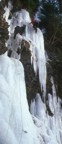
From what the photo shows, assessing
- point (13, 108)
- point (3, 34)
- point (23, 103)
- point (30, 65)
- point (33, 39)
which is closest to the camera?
point (13, 108)

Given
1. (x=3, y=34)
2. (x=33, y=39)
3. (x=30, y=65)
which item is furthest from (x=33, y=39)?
(x=3, y=34)

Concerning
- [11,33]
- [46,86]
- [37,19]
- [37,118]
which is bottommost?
[37,118]

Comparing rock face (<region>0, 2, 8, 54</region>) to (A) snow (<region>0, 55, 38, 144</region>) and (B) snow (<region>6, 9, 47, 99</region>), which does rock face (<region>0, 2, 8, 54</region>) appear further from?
(B) snow (<region>6, 9, 47, 99</region>)

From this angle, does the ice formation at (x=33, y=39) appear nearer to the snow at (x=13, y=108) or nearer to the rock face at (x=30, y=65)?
the rock face at (x=30, y=65)

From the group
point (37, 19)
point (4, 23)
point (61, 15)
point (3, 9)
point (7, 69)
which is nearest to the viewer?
point (7, 69)

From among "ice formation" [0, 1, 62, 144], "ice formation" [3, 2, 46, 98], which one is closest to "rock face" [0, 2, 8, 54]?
"ice formation" [0, 1, 62, 144]

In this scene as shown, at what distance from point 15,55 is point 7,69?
73.2 inches

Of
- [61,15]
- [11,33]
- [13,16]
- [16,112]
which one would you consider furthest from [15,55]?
[61,15]

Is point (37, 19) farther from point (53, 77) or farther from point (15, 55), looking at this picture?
point (15, 55)

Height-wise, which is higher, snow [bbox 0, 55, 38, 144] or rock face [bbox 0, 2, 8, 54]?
rock face [bbox 0, 2, 8, 54]

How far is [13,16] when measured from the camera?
11.0 m

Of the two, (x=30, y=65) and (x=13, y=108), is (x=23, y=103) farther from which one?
(x=30, y=65)

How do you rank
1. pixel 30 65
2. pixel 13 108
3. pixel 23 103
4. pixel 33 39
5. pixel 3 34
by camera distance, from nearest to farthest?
pixel 13 108 → pixel 23 103 → pixel 3 34 → pixel 30 65 → pixel 33 39

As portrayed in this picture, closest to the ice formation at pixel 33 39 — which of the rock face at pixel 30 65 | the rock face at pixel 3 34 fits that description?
the rock face at pixel 30 65
